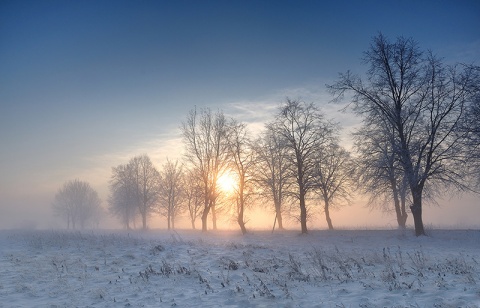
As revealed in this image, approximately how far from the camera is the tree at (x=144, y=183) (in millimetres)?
53000

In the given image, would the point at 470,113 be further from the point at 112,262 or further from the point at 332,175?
the point at 112,262

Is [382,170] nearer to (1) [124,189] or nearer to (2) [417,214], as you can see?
(2) [417,214]

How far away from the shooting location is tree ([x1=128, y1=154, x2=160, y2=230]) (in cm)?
5300

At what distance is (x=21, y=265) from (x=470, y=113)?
2597 centimetres

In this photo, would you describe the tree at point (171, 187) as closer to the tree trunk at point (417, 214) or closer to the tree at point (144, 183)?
the tree at point (144, 183)

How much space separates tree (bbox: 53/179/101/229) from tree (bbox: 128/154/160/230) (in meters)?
28.8

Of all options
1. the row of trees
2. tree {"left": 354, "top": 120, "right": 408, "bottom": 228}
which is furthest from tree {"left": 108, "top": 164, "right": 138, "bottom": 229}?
tree {"left": 354, "top": 120, "right": 408, "bottom": 228}

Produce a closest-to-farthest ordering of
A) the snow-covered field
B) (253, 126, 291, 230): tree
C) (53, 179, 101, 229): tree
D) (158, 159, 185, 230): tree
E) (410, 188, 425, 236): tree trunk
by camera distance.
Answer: the snow-covered field
(410, 188, 425, 236): tree trunk
(253, 126, 291, 230): tree
(158, 159, 185, 230): tree
(53, 179, 101, 229): tree

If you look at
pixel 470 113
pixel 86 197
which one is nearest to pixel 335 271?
pixel 470 113

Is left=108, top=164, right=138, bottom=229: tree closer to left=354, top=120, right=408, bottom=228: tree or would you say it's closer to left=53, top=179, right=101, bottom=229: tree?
left=53, top=179, right=101, bottom=229: tree

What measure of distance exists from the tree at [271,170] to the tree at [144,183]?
22.7 m

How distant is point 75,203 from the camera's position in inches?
2921

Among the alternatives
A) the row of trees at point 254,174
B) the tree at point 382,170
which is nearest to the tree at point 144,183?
the row of trees at point 254,174

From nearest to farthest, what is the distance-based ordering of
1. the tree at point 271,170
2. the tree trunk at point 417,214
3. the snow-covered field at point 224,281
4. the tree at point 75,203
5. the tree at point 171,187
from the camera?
the snow-covered field at point 224,281 → the tree trunk at point 417,214 → the tree at point 271,170 → the tree at point 171,187 → the tree at point 75,203
